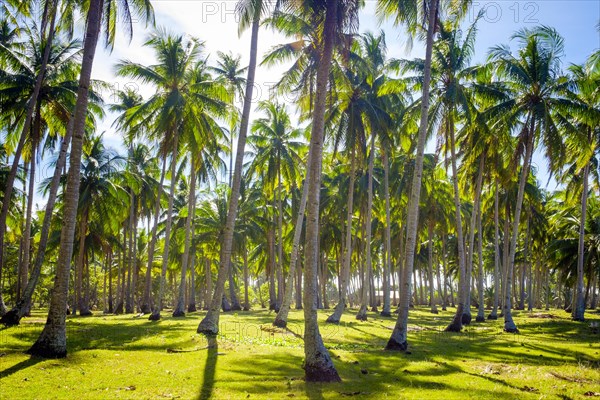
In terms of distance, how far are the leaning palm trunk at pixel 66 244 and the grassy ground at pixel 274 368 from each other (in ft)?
1.69

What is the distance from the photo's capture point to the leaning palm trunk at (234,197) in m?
16.5

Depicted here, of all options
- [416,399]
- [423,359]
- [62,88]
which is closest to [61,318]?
[416,399]

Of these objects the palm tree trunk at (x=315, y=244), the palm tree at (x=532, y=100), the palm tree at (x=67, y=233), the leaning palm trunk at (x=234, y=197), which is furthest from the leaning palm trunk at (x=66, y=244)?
the palm tree at (x=532, y=100)

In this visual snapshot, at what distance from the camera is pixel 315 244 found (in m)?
11.8

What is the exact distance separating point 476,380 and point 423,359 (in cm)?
312

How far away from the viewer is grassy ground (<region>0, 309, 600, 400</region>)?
941cm

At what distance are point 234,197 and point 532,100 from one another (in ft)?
55.3

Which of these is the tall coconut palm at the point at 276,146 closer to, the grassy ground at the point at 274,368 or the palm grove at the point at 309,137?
the palm grove at the point at 309,137

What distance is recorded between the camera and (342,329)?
22.4 metres

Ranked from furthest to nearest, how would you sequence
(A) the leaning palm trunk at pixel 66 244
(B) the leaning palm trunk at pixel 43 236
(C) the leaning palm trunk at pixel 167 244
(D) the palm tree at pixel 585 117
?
(C) the leaning palm trunk at pixel 167 244, (D) the palm tree at pixel 585 117, (B) the leaning palm trunk at pixel 43 236, (A) the leaning palm trunk at pixel 66 244

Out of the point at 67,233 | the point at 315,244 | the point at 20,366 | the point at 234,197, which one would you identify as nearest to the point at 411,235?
the point at 315,244

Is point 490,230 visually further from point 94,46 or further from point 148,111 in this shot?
point 94,46

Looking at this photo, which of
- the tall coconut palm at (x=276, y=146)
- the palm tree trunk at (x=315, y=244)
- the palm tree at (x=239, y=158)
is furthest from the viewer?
the tall coconut palm at (x=276, y=146)

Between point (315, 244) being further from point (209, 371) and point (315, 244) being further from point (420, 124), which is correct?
point (420, 124)
